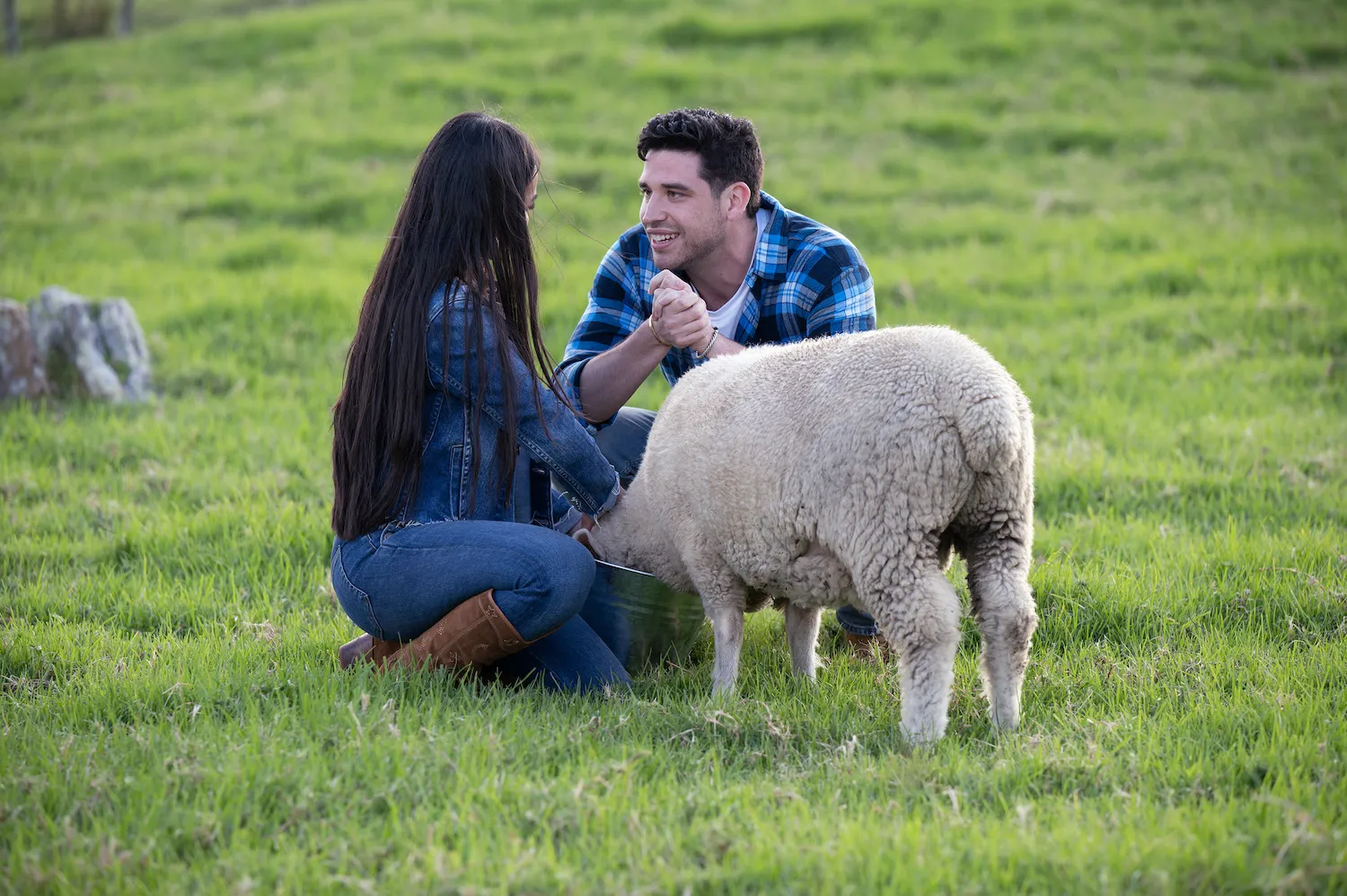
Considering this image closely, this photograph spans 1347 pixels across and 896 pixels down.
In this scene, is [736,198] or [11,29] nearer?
[736,198]

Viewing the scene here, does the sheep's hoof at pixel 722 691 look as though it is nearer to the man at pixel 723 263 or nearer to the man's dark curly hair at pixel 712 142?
the man at pixel 723 263

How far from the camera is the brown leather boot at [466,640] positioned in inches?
144

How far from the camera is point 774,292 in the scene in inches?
186

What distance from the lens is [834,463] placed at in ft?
11.2

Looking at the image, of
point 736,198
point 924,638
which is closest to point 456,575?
point 924,638

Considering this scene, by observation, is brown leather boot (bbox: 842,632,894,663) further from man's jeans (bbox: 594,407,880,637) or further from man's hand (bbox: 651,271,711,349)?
man's hand (bbox: 651,271,711,349)

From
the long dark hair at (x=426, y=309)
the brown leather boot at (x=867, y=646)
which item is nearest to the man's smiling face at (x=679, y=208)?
the long dark hair at (x=426, y=309)

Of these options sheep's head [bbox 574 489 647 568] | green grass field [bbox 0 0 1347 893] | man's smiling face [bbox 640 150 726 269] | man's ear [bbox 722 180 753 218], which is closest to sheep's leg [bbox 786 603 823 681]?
green grass field [bbox 0 0 1347 893]

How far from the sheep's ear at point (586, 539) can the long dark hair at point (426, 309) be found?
23.0 inches

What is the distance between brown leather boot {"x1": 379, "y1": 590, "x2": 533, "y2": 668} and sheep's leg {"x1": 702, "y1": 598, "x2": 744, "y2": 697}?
2.06ft

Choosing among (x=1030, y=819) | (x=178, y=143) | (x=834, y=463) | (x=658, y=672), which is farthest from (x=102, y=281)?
(x=1030, y=819)

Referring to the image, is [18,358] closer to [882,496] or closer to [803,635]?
[803,635]

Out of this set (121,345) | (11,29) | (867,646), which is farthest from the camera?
(11,29)

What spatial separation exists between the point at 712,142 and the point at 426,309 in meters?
1.45
